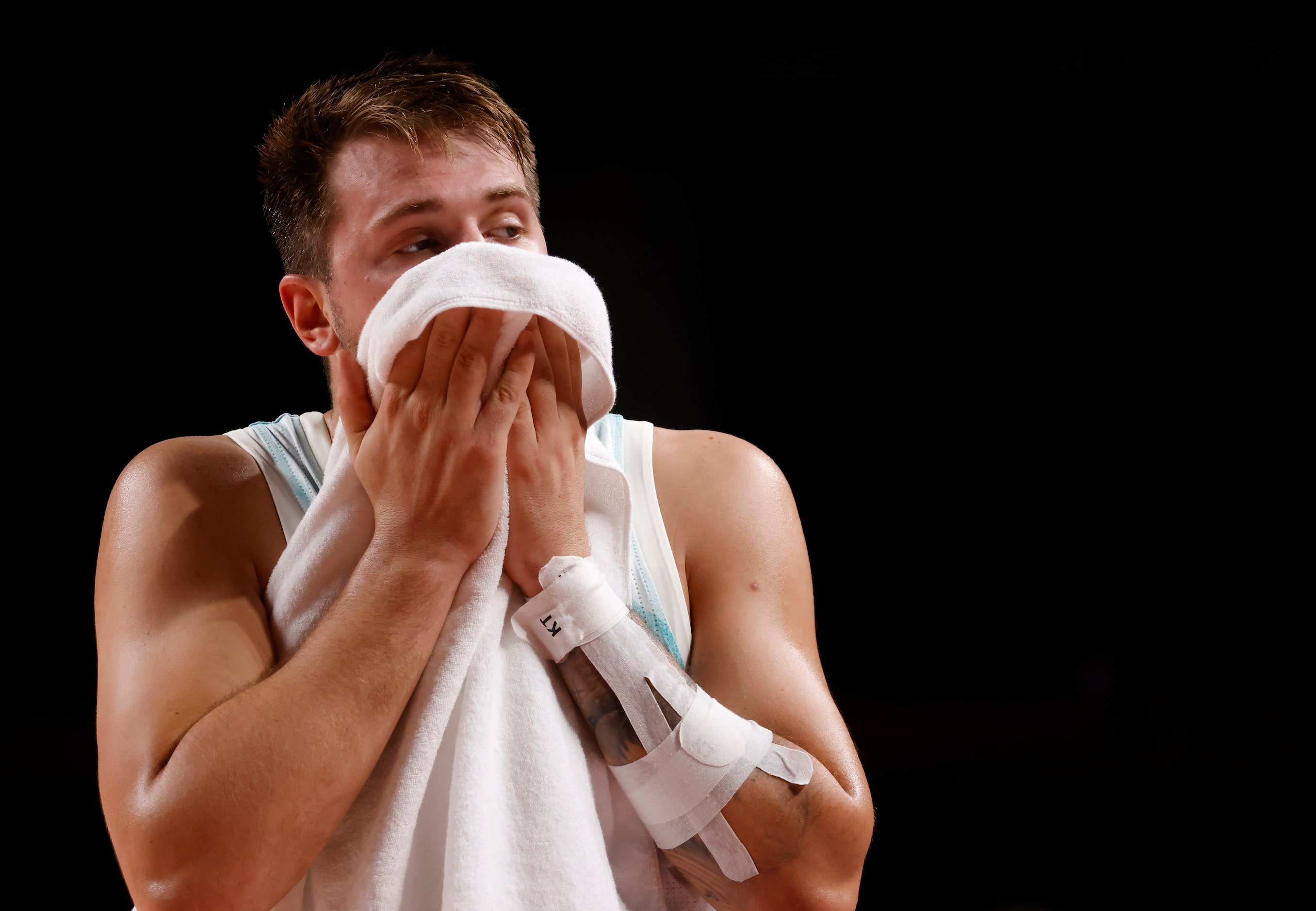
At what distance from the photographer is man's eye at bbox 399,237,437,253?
0.88 m

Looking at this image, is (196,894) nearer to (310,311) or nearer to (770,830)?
(770,830)

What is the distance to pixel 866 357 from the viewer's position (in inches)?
71.0

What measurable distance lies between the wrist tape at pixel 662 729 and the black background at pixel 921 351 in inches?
35.5

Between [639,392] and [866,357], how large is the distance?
1.45 ft

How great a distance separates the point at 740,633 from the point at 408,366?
36cm

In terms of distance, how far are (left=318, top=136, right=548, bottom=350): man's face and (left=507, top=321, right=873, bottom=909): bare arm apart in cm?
15

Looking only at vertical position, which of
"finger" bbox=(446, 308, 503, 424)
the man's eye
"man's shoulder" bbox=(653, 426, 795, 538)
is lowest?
"man's shoulder" bbox=(653, 426, 795, 538)

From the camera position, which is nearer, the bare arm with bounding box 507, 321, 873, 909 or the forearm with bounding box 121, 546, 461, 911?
the forearm with bounding box 121, 546, 461, 911

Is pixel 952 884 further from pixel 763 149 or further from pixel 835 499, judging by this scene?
pixel 763 149

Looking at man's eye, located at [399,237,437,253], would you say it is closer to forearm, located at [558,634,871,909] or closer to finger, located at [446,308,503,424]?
finger, located at [446,308,503,424]

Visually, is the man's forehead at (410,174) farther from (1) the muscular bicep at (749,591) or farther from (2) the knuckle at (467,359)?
(1) the muscular bicep at (749,591)

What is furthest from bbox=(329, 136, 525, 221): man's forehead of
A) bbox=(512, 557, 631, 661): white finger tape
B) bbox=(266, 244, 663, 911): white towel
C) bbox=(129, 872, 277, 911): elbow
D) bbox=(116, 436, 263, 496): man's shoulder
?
bbox=(129, 872, 277, 911): elbow

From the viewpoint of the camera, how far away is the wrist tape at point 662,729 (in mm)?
748

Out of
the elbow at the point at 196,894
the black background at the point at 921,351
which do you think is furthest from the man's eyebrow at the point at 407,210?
the black background at the point at 921,351
